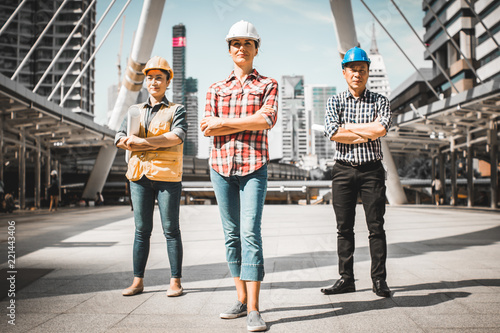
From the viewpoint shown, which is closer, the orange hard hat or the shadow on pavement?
the shadow on pavement

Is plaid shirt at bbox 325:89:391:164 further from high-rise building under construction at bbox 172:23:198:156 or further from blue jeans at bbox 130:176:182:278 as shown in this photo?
high-rise building under construction at bbox 172:23:198:156

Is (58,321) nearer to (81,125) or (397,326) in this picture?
(397,326)

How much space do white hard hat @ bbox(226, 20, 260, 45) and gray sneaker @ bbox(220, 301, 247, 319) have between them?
6.27 ft

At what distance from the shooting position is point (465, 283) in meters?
3.93

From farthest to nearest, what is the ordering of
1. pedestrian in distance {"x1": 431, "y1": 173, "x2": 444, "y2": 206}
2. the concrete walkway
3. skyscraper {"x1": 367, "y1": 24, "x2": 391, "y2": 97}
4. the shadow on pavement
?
pedestrian in distance {"x1": 431, "y1": 173, "x2": 444, "y2": 206} < skyscraper {"x1": 367, "y1": 24, "x2": 391, "y2": 97} < the shadow on pavement < the concrete walkway

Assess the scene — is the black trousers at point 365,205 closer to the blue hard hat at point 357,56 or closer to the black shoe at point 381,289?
the black shoe at point 381,289

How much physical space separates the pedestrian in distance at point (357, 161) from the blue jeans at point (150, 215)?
1347 mm

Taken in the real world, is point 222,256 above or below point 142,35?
below

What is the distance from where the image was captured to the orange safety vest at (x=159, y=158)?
3711 millimetres

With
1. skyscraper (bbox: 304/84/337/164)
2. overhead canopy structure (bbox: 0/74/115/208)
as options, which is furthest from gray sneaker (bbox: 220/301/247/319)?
skyscraper (bbox: 304/84/337/164)

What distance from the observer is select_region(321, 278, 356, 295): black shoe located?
367cm

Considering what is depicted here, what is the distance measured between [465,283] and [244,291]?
2.16 meters

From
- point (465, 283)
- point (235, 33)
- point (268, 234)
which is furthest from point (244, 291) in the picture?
point (268, 234)

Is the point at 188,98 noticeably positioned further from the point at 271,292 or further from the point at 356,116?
the point at 271,292
